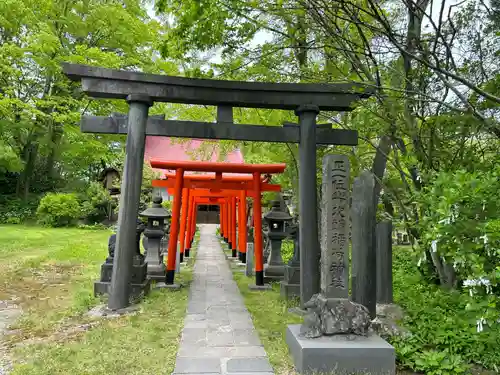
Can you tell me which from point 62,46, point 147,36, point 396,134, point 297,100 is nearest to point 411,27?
point 396,134

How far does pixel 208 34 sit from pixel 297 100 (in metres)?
1.87

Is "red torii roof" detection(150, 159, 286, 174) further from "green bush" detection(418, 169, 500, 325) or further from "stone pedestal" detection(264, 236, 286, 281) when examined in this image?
"green bush" detection(418, 169, 500, 325)

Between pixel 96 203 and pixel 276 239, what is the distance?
640 inches

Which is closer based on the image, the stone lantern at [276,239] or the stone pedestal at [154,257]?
the stone pedestal at [154,257]

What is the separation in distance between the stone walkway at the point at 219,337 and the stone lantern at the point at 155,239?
37.1 inches

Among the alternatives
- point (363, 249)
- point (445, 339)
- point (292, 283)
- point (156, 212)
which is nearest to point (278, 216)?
point (292, 283)

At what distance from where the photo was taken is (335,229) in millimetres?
4488

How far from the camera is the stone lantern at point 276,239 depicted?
31.2ft

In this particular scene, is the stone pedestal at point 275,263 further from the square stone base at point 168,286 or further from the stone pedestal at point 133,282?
the stone pedestal at point 133,282

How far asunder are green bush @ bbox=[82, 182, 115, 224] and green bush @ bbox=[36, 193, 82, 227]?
4.21 feet

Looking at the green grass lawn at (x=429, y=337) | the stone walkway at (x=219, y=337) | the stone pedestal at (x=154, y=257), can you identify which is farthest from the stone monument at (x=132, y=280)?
the green grass lawn at (x=429, y=337)

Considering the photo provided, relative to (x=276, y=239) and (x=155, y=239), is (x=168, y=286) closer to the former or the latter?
(x=155, y=239)

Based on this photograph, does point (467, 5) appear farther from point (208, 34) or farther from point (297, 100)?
point (208, 34)

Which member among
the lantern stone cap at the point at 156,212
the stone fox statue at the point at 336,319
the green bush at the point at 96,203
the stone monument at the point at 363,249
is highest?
the green bush at the point at 96,203
